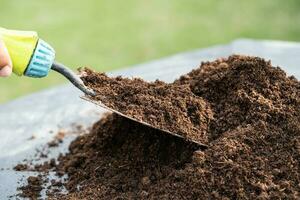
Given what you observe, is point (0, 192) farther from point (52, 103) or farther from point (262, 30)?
point (262, 30)

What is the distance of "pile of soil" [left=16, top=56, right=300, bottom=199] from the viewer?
4.64 ft

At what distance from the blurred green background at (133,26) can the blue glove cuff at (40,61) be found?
2.64 m

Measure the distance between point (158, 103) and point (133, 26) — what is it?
3165mm

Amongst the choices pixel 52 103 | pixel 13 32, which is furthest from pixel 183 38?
pixel 13 32

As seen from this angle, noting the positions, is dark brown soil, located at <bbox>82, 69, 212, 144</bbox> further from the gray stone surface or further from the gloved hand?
the gray stone surface

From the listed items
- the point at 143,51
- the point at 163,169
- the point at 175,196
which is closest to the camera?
the point at 175,196

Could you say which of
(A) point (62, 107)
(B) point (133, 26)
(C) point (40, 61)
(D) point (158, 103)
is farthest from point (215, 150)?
(B) point (133, 26)

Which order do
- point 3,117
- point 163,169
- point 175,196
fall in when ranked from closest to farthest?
point 175,196, point 163,169, point 3,117

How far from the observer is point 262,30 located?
448 cm

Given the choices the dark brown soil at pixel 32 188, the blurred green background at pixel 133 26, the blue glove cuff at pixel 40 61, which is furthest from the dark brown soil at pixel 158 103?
the blurred green background at pixel 133 26

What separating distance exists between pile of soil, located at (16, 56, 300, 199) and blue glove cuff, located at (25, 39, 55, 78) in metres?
0.16

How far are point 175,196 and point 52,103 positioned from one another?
100cm

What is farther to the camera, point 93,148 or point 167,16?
point 167,16

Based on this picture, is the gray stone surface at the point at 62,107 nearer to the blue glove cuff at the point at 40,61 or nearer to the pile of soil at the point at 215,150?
the pile of soil at the point at 215,150
